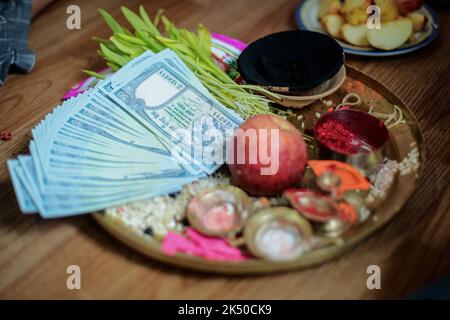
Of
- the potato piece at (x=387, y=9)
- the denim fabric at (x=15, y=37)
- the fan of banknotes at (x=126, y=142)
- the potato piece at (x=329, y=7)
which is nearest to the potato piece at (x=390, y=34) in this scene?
the potato piece at (x=387, y=9)

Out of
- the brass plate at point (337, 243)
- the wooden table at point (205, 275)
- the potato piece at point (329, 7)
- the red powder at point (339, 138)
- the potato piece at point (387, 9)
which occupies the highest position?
the potato piece at point (387, 9)

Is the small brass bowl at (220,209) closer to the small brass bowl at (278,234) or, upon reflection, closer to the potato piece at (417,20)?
the small brass bowl at (278,234)

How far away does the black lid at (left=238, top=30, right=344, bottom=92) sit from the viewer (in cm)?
124

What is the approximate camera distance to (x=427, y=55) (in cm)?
149

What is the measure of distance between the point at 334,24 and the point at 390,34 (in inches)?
6.7

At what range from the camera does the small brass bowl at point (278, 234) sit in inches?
35.7

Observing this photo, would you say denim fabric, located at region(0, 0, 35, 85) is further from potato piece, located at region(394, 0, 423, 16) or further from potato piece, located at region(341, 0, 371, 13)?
potato piece, located at region(394, 0, 423, 16)

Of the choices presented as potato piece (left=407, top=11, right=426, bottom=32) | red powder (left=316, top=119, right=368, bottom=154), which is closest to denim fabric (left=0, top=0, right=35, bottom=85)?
red powder (left=316, top=119, right=368, bottom=154)

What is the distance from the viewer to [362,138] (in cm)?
114

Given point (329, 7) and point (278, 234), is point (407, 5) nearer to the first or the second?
point (329, 7)

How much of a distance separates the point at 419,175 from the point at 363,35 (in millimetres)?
575

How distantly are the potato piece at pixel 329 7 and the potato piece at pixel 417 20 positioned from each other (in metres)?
0.21

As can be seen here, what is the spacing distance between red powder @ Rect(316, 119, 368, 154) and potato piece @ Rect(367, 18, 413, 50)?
1.39ft
